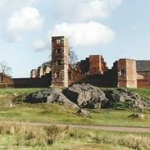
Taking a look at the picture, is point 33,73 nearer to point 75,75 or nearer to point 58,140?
point 75,75

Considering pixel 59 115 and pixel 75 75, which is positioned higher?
pixel 75 75

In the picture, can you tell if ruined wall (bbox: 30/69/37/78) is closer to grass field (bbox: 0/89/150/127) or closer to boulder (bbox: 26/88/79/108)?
grass field (bbox: 0/89/150/127)

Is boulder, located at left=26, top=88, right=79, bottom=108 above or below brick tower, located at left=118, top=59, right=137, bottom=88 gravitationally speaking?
below

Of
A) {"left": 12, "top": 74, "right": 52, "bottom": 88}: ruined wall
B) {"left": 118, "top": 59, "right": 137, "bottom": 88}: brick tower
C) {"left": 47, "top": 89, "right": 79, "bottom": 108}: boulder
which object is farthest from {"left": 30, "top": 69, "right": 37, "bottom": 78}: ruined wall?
{"left": 47, "top": 89, "right": 79, "bottom": 108}: boulder

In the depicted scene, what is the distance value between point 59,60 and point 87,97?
2162 cm

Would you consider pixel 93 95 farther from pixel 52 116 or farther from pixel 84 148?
pixel 84 148

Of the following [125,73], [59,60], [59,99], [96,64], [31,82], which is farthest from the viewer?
[96,64]

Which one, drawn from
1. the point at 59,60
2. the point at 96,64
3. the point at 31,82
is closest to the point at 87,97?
the point at 59,60

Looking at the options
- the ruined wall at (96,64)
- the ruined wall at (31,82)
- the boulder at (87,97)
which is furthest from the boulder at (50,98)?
the ruined wall at (96,64)

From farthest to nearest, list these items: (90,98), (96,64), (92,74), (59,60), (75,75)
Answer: (96,64), (59,60), (75,75), (92,74), (90,98)

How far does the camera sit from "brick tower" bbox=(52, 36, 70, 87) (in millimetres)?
73062

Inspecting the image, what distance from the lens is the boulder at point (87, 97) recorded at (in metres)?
50.9

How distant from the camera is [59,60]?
74312mm

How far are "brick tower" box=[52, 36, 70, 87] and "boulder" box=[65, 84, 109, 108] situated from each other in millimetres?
16856
